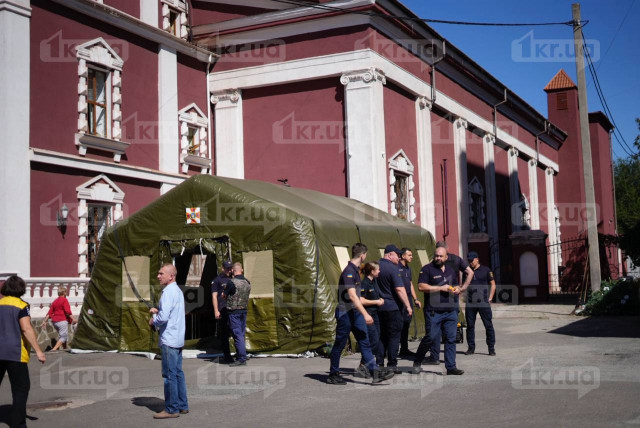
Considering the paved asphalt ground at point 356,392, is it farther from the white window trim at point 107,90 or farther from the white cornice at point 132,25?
the white cornice at point 132,25

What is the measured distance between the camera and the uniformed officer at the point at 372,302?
34.8ft

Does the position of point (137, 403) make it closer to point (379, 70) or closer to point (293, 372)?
point (293, 372)

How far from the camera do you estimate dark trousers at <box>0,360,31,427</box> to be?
765 centimetres

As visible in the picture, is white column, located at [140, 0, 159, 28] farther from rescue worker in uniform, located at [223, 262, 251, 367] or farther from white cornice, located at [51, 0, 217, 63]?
A: rescue worker in uniform, located at [223, 262, 251, 367]

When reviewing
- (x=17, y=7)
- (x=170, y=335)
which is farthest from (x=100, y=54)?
(x=170, y=335)

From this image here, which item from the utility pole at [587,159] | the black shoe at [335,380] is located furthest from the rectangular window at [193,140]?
the black shoe at [335,380]

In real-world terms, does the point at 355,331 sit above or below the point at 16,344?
below

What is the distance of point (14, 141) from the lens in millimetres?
17453

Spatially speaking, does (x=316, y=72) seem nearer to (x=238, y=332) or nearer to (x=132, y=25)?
(x=132, y=25)

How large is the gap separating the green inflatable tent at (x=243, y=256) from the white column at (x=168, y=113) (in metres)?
7.04

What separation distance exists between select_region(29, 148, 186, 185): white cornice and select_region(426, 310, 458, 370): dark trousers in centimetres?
1105

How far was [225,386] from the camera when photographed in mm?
10609

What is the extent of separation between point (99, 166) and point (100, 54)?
309 cm

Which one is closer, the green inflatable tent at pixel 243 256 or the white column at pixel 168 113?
the green inflatable tent at pixel 243 256
